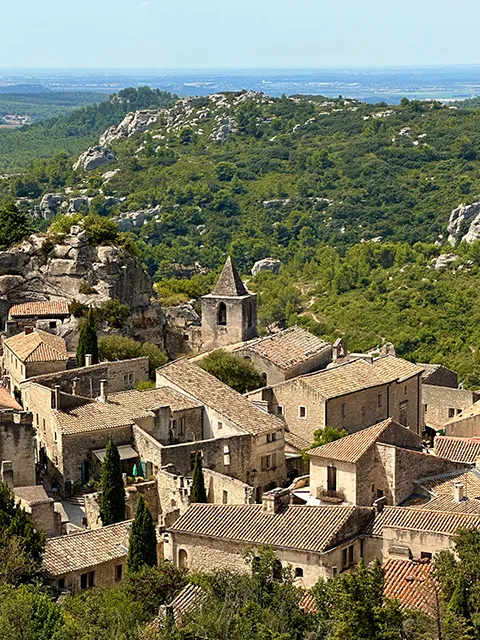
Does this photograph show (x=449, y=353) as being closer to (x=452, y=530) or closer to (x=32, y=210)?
(x=452, y=530)

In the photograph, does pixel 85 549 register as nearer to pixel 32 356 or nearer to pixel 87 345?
pixel 32 356

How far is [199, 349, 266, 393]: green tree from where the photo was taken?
4097cm

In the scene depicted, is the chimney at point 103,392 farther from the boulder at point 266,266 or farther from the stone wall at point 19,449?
the boulder at point 266,266

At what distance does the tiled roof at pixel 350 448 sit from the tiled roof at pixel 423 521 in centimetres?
267

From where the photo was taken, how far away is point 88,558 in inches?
1162

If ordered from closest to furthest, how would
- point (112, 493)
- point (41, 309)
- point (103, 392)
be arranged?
point (112, 493), point (103, 392), point (41, 309)

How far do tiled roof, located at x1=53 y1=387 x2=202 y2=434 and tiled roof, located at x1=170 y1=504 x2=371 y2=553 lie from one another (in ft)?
18.7

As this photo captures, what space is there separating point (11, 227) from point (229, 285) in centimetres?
970

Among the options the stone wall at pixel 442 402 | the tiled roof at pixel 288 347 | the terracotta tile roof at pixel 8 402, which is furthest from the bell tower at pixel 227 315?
the terracotta tile roof at pixel 8 402

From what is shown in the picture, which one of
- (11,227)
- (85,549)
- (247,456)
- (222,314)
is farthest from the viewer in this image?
(11,227)

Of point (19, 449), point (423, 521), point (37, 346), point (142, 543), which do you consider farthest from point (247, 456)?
point (37, 346)

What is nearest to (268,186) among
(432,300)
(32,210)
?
(32,210)

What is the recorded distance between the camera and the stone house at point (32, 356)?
130ft

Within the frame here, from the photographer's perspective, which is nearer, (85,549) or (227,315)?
(85,549)
